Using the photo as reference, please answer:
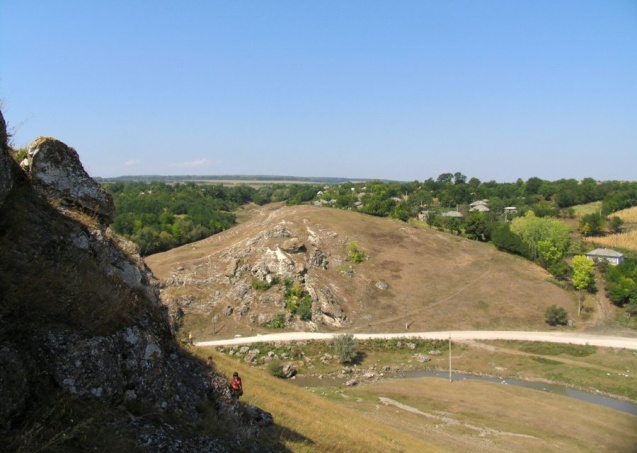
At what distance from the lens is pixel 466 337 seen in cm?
5584

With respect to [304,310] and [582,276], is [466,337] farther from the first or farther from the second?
[582,276]

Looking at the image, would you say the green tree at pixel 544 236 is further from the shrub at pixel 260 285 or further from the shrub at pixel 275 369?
the shrub at pixel 275 369

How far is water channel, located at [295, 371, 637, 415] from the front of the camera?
128 ft

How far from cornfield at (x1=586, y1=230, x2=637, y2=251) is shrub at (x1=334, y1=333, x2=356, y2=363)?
7284 centimetres

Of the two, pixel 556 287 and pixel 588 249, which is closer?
pixel 556 287

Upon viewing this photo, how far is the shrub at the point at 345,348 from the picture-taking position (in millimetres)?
49969

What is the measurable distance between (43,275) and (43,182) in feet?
13.9

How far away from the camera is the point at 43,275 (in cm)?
950

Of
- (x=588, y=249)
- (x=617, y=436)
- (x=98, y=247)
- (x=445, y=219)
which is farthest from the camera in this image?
(x=445, y=219)

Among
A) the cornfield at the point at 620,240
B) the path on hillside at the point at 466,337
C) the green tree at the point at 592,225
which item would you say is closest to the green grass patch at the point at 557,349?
the path on hillside at the point at 466,337

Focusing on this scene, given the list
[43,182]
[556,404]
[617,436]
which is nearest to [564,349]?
[556,404]

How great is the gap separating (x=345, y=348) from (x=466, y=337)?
16368 millimetres

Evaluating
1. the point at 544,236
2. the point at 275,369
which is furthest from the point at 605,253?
the point at 275,369

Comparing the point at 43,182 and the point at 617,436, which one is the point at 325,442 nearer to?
the point at 43,182
